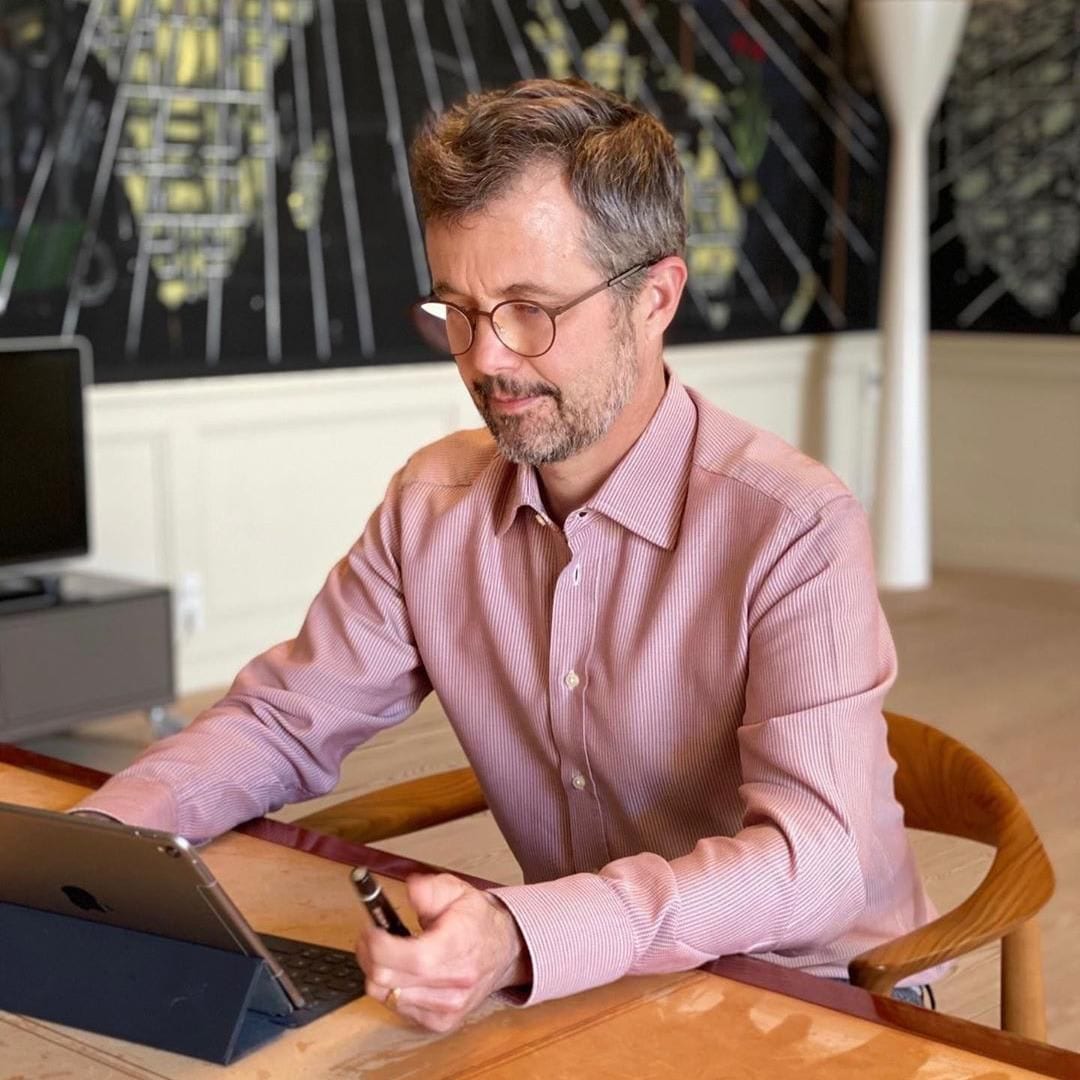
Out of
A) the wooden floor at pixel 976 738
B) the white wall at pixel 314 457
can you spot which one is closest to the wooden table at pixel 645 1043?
the wooden floor at pixel 976 738

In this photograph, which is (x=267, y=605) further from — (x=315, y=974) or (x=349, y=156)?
(x=315, y=974)

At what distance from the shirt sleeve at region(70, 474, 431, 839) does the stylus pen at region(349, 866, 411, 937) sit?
463mm

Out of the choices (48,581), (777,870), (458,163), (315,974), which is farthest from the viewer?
(48,581)

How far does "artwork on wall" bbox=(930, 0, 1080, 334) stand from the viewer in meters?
6.30

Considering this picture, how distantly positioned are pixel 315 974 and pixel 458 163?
698mm

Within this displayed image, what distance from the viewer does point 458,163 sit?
4.90ft

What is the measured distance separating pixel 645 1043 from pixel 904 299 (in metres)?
5.34

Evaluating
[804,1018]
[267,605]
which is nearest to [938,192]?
[267,605]

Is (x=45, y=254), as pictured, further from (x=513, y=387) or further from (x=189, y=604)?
(x=513, y=387)

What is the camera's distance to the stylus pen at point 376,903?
1.07m

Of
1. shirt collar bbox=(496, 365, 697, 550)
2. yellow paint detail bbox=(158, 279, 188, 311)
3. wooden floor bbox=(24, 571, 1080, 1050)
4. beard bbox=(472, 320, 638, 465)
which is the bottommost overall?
wooden floor bbox=(24, 571, 1080, 1050)

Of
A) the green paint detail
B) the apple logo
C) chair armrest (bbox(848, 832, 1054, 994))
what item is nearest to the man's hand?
the apple logo

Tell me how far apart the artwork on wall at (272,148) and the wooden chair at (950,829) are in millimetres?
2917

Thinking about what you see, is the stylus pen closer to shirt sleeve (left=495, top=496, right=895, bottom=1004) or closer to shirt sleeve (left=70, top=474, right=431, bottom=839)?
shirt sleeve (left=495, top=496, right=895, bottom=1004)
